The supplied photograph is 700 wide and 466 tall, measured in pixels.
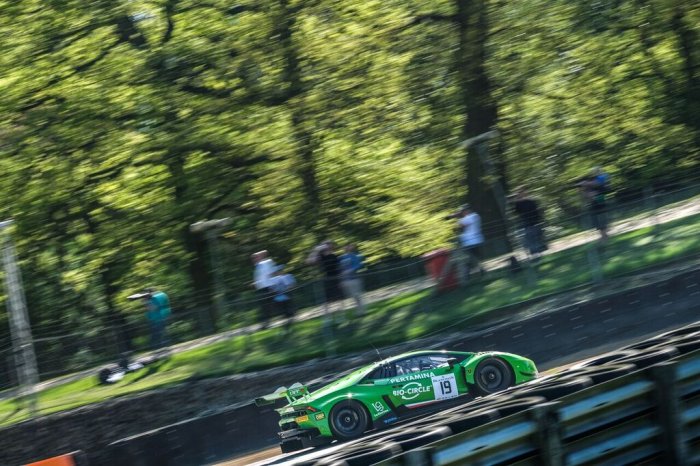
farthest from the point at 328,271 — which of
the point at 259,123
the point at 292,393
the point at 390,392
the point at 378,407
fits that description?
the point at 259,123

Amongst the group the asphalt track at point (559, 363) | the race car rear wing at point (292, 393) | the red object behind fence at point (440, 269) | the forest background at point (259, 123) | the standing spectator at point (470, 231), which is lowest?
the asphalt track at point (559, 363)

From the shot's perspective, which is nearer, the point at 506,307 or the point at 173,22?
the point at 506,307

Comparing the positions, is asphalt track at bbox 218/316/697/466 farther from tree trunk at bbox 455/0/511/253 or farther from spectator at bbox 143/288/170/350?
tree trunk at bbox 455/0/511/253

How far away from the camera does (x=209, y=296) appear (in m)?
17.1

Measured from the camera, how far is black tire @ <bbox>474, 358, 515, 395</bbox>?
14148 mm

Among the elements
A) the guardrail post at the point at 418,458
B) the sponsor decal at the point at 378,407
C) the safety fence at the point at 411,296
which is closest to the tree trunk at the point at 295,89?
the safety fence at the point at 411,296

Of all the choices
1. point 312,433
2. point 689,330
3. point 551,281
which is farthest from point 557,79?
point 689,330

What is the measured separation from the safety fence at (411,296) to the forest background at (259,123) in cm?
432

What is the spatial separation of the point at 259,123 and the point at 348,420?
10.8m

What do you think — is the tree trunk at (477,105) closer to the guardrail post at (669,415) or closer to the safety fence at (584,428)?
the safety fence at (584,428)

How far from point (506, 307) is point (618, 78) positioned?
1142 centimetres

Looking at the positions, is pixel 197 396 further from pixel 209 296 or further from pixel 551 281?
pixel 551 281

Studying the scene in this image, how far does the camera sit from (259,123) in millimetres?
23062

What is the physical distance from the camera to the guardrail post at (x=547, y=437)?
18.0ft
